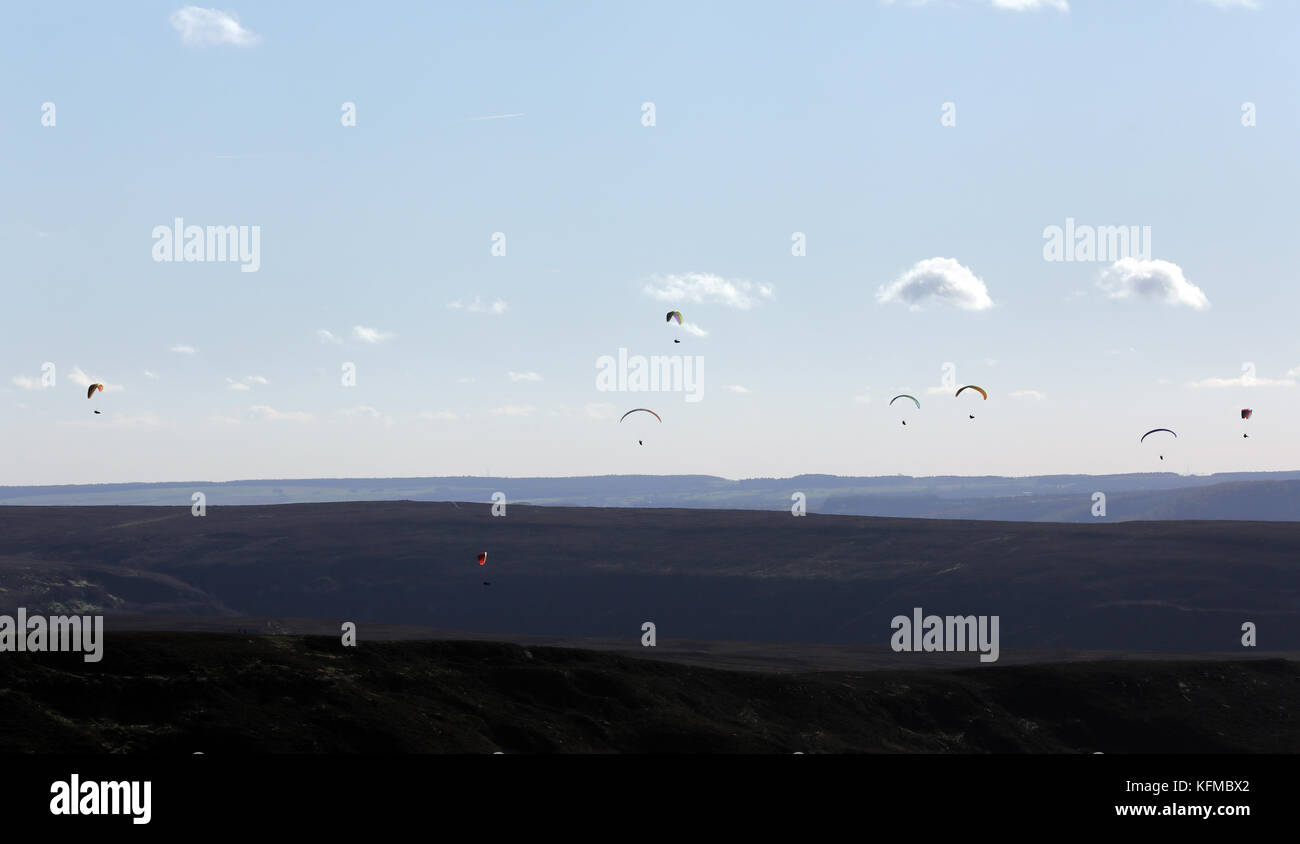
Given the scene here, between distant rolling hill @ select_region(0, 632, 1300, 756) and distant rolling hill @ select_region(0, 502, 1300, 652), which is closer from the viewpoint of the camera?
distant rolling hill @ select_region(0, 632, 1300, 756)

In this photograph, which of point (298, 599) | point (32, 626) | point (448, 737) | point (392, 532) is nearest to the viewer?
point (448, 737)

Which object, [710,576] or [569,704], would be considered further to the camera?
[710,576]

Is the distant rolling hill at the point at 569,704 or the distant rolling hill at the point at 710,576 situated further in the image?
the distant rolling hill at the point at 710,576

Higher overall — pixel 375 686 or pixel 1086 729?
pixel 375 686

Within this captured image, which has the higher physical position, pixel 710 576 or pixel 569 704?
pixel 569 704
